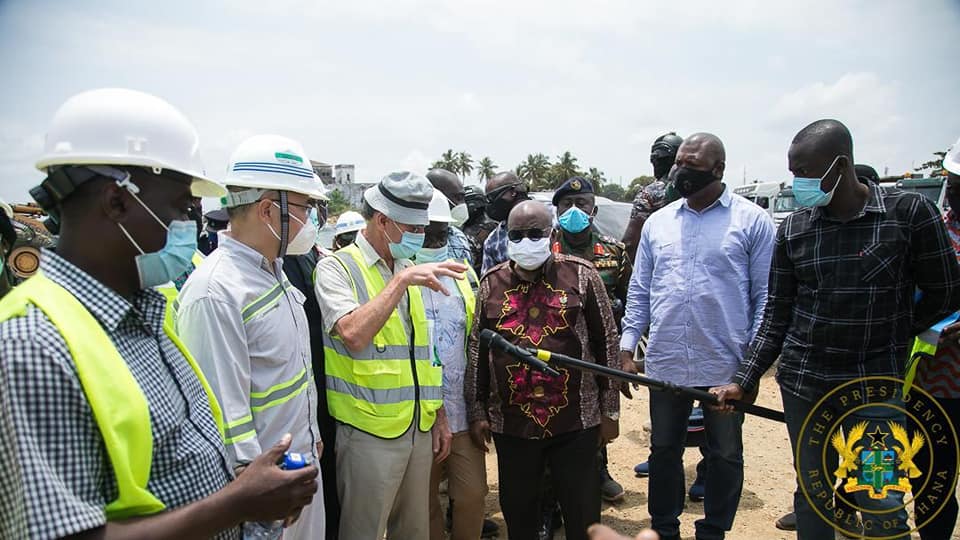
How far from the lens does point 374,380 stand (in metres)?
2.89

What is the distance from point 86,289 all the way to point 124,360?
19 centimetres

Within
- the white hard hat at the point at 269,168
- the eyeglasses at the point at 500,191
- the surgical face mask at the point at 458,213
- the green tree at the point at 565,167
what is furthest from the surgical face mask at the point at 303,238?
the green tree at the point at 565,167

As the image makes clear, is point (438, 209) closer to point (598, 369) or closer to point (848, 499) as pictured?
point (598, 369)

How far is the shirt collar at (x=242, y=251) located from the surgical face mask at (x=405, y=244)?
0.78 m

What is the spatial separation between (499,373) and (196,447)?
6.42 feet

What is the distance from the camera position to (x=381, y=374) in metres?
2.89

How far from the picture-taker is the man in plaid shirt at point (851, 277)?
273 centimetres

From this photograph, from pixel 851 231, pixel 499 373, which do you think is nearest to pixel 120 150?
pixel 499 373

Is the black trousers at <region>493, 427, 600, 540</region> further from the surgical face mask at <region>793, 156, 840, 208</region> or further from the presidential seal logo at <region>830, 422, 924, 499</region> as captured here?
the surgical face mask at <region>793, 156, 840, 208</region>

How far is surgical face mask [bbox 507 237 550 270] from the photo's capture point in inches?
129

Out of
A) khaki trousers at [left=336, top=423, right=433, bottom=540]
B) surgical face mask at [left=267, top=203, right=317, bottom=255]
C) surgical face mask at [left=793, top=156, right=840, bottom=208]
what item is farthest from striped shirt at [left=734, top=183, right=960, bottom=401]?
surgical face mask at [left=267, top=203, right=317, bottom=255]

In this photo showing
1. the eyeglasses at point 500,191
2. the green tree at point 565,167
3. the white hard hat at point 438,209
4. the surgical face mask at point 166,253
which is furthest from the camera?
the green tree at point 565,167

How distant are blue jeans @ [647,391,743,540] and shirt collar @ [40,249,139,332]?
3.17 metres

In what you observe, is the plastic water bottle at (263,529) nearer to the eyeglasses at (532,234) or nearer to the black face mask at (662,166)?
the eyeglasses at (532,234)
